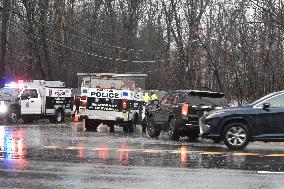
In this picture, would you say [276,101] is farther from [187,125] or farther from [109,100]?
[109,100]

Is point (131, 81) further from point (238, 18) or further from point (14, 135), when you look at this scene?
point (238, 18)

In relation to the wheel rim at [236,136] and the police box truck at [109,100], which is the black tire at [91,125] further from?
the wheel rim at [236,136]

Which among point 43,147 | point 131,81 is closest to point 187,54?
point 131,81

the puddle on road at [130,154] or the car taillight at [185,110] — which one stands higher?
the car taillight at [185,110]

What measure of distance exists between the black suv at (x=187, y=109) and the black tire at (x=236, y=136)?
94.5 inches

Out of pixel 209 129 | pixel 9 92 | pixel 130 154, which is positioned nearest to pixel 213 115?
pixel 209 129

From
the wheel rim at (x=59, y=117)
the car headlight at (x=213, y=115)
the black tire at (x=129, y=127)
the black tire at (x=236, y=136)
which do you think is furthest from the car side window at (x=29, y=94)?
the black tire at (x=236, y=136)

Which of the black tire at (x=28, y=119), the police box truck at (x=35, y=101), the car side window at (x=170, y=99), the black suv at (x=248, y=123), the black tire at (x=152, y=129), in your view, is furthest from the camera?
the black tire at (x=28, y=119)

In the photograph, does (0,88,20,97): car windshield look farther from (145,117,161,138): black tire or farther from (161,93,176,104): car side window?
(161,93,176,104): car side window

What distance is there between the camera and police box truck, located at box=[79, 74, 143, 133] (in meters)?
23.6

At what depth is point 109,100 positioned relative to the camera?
23.7 m

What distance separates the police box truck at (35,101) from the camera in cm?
2867

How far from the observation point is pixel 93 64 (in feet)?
204

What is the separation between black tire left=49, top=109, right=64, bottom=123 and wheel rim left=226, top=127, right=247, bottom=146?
57.6 feet
